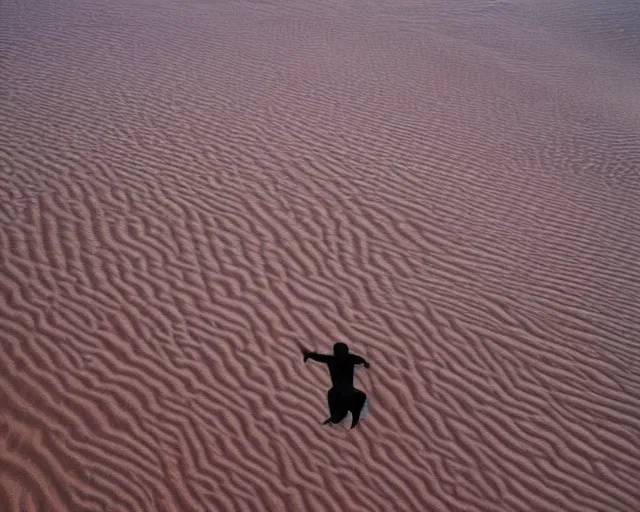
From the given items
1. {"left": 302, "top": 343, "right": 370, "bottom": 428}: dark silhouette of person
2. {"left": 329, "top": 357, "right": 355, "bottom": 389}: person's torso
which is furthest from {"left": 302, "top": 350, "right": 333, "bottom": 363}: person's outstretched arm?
{"left": 329, "top": 357, "right": 355, "bottom": 389}: person's torso

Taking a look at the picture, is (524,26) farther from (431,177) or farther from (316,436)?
(316,436)

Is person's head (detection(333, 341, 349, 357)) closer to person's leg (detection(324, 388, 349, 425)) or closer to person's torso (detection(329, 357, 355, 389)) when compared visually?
person's torso (detection(329, 357, 355, 389))

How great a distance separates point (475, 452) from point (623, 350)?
7.24ft

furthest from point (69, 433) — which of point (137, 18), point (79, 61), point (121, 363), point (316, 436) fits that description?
point (137, 18)

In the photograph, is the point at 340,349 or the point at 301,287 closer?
the point at 340,349

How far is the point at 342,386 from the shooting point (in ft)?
17.8

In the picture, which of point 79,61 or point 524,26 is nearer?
point 79,61

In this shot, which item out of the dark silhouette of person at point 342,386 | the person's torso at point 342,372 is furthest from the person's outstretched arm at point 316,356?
the person's torso at point 342,372

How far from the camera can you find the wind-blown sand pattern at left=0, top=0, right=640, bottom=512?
487 cm

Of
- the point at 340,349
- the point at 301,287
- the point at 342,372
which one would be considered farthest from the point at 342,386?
the point at 301,287

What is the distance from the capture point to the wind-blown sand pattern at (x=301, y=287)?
4871mm

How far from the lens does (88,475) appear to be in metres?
4.61

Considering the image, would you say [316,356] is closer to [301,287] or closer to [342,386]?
[342,386]

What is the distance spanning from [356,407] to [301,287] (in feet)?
5.66
